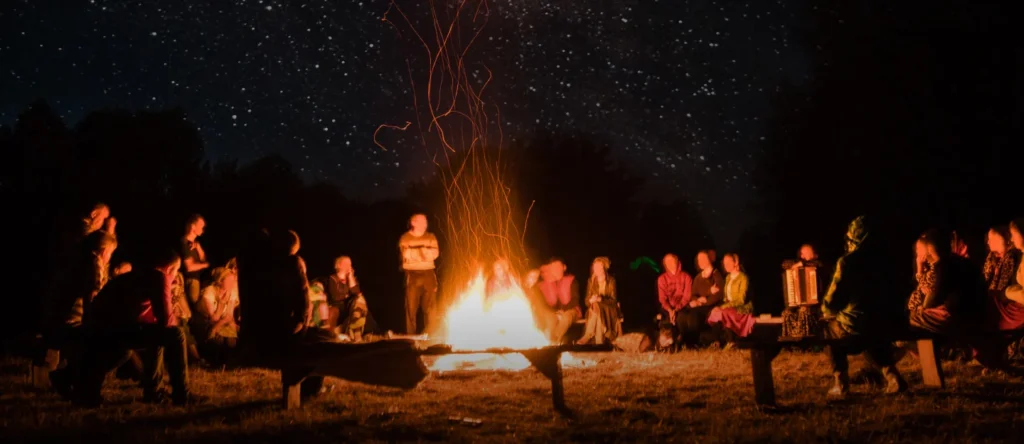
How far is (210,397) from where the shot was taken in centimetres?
780

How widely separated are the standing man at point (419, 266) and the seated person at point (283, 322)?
5580 millimetres

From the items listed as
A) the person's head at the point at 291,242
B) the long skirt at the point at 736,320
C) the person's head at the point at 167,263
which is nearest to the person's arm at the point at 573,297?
the long skirt at the point at 736,320

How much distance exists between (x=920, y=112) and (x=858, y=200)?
351cm

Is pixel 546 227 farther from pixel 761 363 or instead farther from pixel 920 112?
pixel 761 363

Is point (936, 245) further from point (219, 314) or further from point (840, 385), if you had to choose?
point (219, 314)

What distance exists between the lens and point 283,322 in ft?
23.2

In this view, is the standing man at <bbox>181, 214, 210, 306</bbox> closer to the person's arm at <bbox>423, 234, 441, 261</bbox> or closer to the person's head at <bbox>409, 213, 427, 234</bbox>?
the person's head at <bbox>409, 213, 427, 234</bbox>

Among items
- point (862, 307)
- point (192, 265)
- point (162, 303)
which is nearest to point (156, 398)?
point (162, 303)

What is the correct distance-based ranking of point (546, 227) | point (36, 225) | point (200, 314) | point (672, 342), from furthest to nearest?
point (546, 227), point (36, 225), point (672, 342), point (200, 314)

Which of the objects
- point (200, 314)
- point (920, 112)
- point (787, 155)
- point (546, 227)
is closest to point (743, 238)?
point (546, 227)

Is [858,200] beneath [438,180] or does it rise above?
beneath

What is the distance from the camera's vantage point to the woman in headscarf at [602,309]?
12.8 m

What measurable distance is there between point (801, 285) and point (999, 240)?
2667 mm

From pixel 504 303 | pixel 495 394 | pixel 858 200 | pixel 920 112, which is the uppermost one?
pixel 920 112
